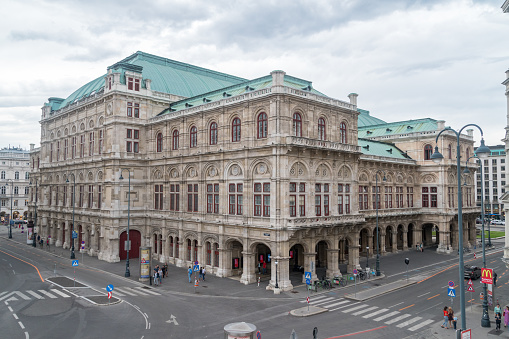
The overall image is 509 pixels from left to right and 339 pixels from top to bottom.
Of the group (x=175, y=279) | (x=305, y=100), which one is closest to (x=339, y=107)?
(x=305, y=100)

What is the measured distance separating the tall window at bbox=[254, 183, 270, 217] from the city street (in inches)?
296

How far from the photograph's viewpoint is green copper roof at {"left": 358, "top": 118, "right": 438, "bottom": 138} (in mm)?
68975

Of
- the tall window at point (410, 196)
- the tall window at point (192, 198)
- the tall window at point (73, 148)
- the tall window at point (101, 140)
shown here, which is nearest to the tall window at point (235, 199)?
the tall window at point (192, 198)

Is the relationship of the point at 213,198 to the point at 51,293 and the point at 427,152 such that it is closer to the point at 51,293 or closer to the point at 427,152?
the point at 51,293

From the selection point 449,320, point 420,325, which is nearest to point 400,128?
point 449,320

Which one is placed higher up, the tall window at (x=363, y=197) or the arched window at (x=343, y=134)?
the arched window at (x=343, y=134)

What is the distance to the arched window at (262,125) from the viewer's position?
4062 cm

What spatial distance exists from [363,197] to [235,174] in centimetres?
2416

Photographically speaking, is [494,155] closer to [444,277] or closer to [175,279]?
[444,277]

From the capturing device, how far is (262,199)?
1587 inches

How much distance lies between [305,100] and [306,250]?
15.8 m

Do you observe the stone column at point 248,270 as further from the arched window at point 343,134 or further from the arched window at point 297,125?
the arched window at point 343,134

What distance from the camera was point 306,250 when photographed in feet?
133

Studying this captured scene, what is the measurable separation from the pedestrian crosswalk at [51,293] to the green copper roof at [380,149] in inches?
1537
